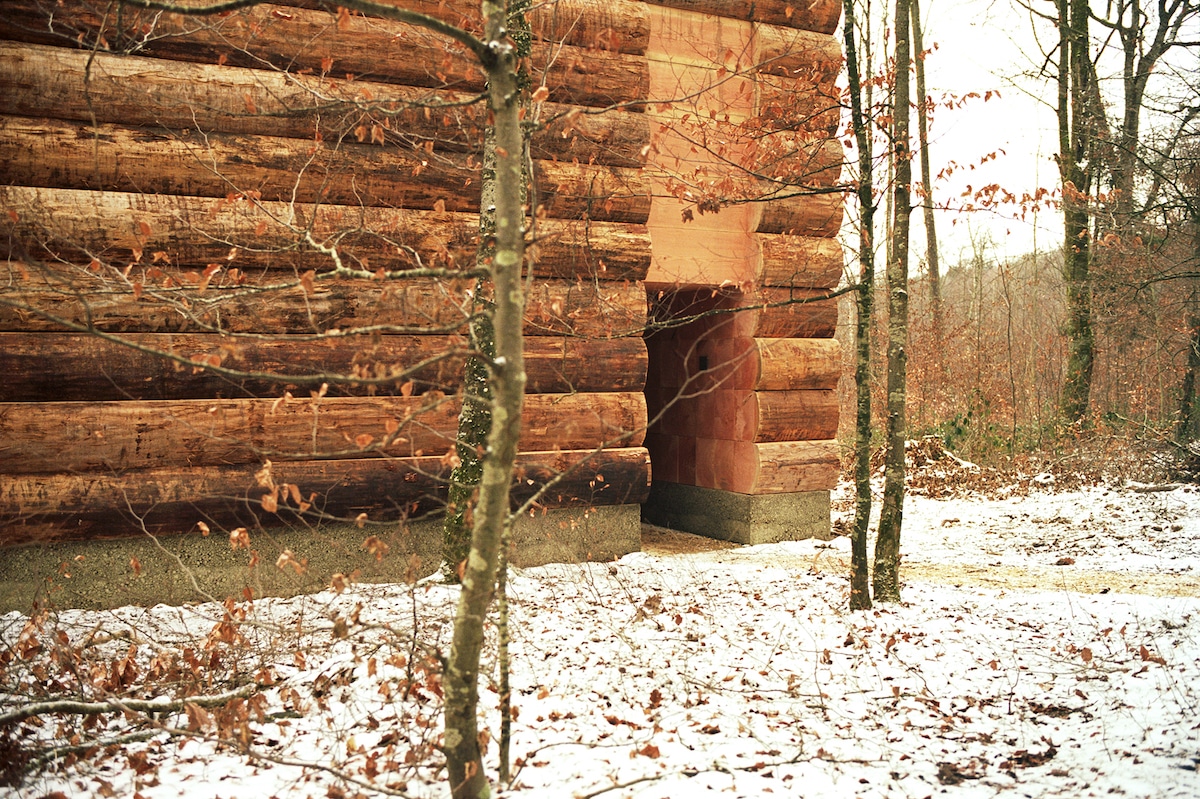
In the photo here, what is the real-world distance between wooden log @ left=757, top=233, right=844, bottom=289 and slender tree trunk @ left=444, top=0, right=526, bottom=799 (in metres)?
6.82

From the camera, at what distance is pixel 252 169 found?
24.6 ft

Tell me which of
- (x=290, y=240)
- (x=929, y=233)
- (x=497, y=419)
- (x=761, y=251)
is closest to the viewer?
(x=497, y=419)

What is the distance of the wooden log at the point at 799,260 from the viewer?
9961 mm

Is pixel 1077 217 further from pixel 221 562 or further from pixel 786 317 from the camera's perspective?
pixel 221 562

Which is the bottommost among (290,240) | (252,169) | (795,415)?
(795,415)

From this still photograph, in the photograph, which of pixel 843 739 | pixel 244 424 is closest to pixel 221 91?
pixel 244 424

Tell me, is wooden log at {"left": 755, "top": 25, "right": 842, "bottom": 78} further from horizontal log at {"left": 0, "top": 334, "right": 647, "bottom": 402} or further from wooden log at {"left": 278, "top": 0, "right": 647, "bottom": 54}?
horizontal log at {"left": 0, "top": 334, "right": 647, "bottom": 402}

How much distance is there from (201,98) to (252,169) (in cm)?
70

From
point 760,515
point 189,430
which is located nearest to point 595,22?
point 189,430

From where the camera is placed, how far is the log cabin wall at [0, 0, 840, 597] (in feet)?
22.5

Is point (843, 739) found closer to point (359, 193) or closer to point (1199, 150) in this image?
point (359, 193)

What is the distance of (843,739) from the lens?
4.90 meters

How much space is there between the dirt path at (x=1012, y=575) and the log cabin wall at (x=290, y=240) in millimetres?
1754

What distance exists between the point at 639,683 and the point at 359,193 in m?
4.97
